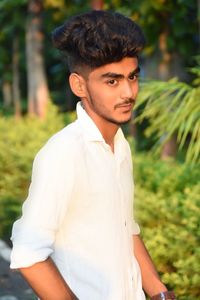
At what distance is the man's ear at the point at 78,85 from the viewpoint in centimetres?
255

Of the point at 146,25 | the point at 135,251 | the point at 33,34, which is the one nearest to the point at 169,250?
the point at 135,251

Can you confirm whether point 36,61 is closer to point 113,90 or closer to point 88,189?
point 113,90

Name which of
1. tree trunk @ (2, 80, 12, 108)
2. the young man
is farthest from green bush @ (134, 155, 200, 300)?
tree trunk @ (2, 80, 12, 108)

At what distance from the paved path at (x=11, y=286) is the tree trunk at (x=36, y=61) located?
11.7 m

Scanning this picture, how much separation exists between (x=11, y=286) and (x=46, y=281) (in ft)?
20.0

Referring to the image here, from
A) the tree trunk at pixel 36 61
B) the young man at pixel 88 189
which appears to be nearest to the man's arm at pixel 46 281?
the young man at pixel 88 189

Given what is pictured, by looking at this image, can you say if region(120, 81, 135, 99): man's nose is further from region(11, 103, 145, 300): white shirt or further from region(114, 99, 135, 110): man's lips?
region(11, 103, 145, 300): white shirt

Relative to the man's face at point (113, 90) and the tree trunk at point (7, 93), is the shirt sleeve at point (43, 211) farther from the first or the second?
the tree trunk at point (7, 93)

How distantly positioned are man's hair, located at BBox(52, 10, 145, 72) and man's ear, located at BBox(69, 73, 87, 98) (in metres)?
0.02

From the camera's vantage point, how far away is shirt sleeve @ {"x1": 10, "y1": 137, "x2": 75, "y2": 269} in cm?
229

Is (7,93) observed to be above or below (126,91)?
below

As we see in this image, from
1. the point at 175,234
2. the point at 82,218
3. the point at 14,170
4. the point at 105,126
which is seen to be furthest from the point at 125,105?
the point at 14,170

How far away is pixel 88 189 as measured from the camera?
95.0 inches

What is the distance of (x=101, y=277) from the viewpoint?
2.47 m
